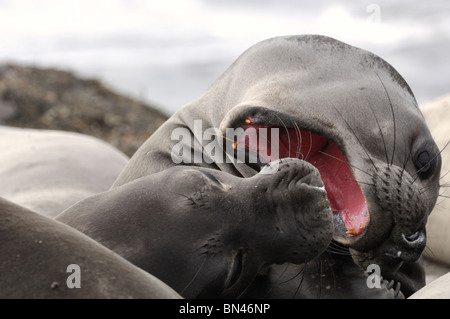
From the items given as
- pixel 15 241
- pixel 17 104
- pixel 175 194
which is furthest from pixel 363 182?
pixel 17 104

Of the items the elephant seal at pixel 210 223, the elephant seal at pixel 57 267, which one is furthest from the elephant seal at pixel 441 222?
the elephant seal at pixel 57 267

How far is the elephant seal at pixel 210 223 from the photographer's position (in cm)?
Answer: 326

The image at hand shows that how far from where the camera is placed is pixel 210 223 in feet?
11.0

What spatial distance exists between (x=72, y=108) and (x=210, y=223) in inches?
314

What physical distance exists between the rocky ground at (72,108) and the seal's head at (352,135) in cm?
502

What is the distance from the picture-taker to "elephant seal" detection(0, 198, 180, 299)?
2.59 meters
